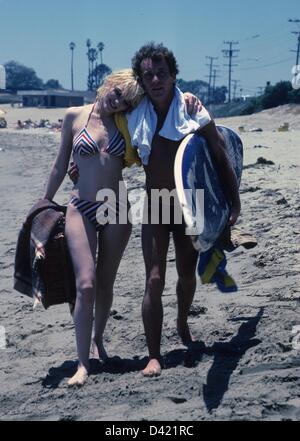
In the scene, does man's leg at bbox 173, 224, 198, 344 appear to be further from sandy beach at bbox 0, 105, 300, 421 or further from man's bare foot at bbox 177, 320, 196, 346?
sandy beach at bbox 0, 105, 300, 421

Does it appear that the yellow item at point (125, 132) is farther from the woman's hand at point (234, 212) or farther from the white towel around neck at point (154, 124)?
the woman's hand at point (234, 212)

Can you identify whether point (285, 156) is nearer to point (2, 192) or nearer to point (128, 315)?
point (2, 192)

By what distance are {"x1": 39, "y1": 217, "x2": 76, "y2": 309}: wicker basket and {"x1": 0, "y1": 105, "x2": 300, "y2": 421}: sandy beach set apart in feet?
1.68

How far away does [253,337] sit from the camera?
13.7ft

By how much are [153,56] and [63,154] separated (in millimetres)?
786

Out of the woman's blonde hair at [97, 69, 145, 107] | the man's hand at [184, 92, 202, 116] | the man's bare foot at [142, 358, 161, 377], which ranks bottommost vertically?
the man's bare foot at [142, 358, 161, 377]

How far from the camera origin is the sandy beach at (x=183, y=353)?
132 inches

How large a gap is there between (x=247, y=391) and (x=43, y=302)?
1336 mm

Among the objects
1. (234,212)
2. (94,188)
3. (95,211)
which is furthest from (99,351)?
(234,212)

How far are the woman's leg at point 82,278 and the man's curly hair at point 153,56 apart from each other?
2.79ft

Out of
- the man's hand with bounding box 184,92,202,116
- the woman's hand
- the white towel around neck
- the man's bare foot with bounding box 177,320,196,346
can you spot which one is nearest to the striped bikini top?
the white towel around neck

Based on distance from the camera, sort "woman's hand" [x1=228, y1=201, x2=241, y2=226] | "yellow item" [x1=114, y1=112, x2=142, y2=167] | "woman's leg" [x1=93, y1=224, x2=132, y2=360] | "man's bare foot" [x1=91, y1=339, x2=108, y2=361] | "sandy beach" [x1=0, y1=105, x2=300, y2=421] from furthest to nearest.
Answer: "man's bare foot" [x1=91, y1=339, x2=108, y2=361], "woman's hand" [x1=228, y1=201, x2=241, y2=226], "woman's leg" [x1=93, y1=224, x2=132, y2=360], "yellow item" [x1=114, y1=112, x2=142, y2=167], "sandy beach" [x1=0, y1=105, x2=300, y2=421]

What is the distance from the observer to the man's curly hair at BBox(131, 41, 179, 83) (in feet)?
12.3

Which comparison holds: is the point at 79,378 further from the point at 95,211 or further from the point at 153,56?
the point at 153,56
